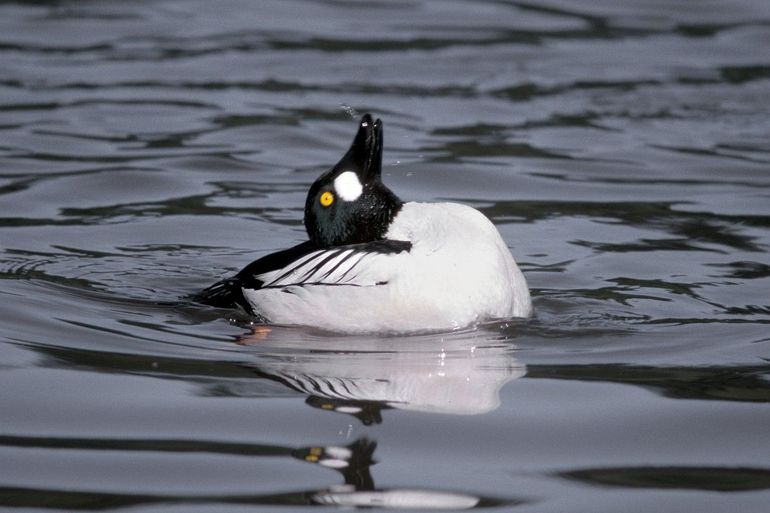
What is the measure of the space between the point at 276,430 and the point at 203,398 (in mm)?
506

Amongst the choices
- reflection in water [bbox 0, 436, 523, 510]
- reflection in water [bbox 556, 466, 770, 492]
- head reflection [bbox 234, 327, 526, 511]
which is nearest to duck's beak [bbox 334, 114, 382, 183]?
head reflection [bbox 234, 327, 526, 511]

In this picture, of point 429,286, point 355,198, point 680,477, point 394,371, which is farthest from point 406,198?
point 680,477

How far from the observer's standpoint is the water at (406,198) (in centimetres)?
512

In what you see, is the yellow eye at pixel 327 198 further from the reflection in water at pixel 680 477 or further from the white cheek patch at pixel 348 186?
the reflection in water at pixel 680 477

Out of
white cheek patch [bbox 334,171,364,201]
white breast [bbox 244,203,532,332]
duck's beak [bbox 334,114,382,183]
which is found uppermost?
Answer: duck's beak [bbox 334,114,382,183]

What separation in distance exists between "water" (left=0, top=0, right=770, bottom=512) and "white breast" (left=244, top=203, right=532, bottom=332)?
0.38 ft

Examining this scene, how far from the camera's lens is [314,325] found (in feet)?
22.7

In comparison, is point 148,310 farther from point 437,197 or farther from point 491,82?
point 491,82

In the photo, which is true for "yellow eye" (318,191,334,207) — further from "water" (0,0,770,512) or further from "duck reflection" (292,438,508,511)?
"duck reflection" (292,438,508,511)

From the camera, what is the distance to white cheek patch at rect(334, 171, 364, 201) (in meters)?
6.86

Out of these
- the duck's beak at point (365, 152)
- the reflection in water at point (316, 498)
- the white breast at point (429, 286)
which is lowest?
the reflection in water at point (316, 498)

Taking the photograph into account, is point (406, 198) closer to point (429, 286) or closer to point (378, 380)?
point (429, 286)

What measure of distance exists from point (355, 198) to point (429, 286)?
0.62m

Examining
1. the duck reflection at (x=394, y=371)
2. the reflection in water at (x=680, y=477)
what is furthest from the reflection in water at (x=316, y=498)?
the duck reflection at (x=394, y=371)
